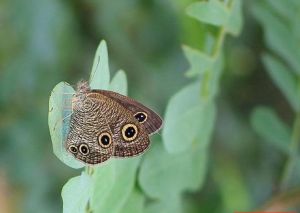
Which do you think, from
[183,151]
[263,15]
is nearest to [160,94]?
[263,15]

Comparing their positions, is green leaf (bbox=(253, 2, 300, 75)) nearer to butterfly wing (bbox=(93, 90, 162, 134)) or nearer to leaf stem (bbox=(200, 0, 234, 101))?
leaf stem (bbox=(200, 0, 234, 101))

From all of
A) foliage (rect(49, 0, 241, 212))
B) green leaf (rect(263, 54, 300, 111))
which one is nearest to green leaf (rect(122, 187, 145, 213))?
foliage (rect(49, 0, 241, 212))

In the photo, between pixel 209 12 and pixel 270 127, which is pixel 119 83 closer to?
pixel 209 12

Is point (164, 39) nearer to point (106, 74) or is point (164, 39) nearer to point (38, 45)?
point (38, 45)

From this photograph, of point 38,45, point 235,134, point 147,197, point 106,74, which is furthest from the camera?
point 235,134

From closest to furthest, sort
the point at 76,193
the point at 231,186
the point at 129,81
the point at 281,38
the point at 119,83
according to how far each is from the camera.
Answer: the point at 76,193, the point at 119,83, the point at 281,38, the point at 231,186, the point at 129,81

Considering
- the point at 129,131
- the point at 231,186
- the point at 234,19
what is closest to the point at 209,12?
the point at 234,19
